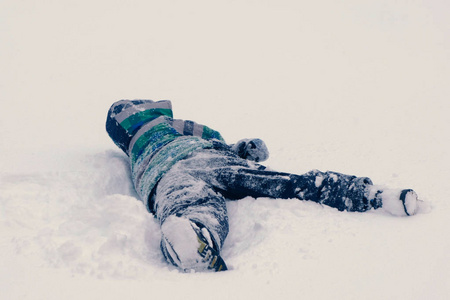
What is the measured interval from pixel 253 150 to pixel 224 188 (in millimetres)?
346

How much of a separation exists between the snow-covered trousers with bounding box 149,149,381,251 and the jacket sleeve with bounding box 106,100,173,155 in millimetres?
301

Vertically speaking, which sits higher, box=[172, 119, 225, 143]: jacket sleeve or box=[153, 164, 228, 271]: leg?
box=[172, 119, 225, 143]: jacket sleeve

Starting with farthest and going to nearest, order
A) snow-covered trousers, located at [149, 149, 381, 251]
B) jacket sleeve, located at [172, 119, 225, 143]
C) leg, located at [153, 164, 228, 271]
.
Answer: jacket sleeve, located at [172, 119, 225, 143] < snow-covered trousers, located at [149, 149, 381, 251] < leg, located at [153, 164, 228, 271]

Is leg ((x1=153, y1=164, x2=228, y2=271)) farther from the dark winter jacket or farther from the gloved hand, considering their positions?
the gloved hand

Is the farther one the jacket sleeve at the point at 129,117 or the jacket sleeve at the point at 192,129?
the jacket sleeve at the point at 192,129

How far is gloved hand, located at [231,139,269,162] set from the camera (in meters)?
1.85

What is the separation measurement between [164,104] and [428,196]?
0.96m

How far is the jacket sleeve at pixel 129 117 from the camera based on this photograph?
5.86 feet

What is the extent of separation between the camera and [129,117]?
5.93 ft

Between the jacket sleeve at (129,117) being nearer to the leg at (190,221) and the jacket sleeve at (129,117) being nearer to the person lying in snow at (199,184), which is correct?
the person lying in snow at (199,184)

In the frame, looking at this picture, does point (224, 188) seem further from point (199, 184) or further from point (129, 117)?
point (129, 117)

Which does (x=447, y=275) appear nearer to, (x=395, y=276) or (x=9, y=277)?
(x=395, y=276)

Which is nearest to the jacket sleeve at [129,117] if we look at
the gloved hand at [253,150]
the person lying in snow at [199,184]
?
the person lying in snow at [199,184]

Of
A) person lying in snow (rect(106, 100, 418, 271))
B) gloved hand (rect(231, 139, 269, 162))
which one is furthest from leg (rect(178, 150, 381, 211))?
gloved hand (rect(231, 139, 269, 162))
